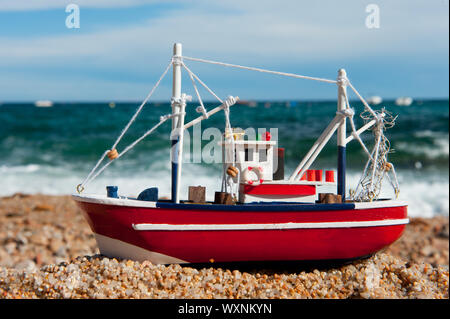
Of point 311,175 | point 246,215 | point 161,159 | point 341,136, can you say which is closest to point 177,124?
point 246,215

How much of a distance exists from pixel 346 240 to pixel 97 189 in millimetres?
13148

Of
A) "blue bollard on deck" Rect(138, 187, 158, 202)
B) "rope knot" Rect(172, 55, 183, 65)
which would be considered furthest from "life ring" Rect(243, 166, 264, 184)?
"rope knot" Rect(172, 55, 183, 65)

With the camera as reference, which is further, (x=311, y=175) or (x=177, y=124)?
(x=311, y=175)

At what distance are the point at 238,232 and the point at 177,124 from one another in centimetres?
190

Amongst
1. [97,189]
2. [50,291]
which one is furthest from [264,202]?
[97,189]

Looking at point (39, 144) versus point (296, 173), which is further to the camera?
point (39, 144)

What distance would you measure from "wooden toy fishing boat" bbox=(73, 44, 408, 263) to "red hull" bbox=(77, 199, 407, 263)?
1 cm

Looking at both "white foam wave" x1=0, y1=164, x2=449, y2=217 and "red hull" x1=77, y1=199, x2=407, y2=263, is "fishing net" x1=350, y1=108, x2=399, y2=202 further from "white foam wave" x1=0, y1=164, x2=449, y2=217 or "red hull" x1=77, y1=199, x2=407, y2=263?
"white foam wave" x1=0, y1=164, x2=449, y2=217

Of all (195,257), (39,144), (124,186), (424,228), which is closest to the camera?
(195,257)

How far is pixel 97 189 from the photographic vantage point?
19844 mm

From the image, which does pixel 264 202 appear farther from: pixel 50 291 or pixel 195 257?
pixel 50 291

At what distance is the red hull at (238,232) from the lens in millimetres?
8039

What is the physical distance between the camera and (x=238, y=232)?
8.13m

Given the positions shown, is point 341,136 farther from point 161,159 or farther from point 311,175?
point 161,159
